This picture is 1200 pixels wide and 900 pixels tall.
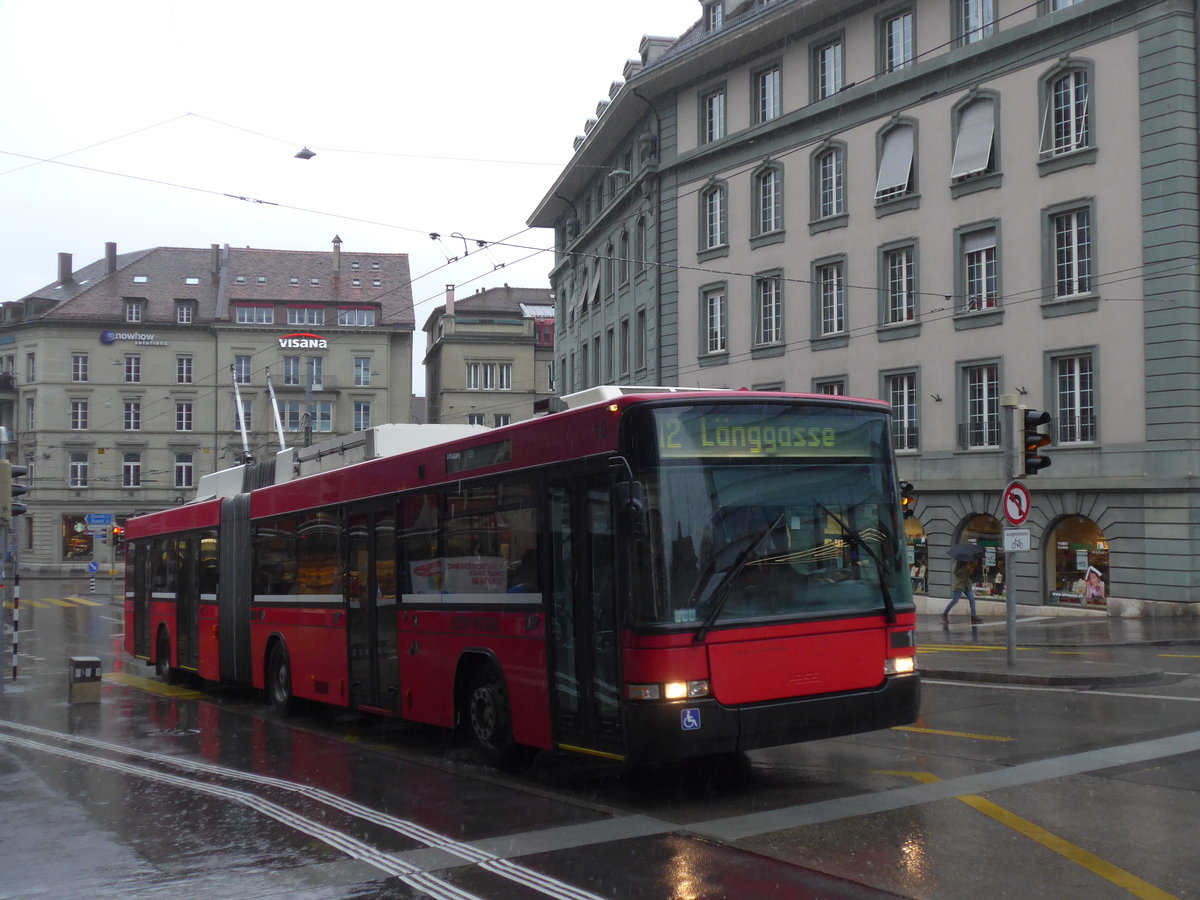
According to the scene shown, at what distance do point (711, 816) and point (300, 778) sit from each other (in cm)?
389

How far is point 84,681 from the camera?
1697 centimetres

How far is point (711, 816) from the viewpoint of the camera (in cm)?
809

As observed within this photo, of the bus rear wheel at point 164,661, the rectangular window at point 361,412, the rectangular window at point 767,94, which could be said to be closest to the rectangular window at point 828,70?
the rectangular window at point 767,94

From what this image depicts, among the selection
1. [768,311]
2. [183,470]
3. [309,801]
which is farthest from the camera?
[183,470]

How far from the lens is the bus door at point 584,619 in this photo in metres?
8.53

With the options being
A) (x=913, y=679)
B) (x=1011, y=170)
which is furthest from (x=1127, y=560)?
(x=913, y=679)

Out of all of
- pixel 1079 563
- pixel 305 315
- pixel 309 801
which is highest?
pixel 305 315

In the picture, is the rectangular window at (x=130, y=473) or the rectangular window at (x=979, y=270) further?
the rectangular window at (x=130, y=473)

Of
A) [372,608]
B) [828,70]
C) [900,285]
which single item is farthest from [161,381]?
[372,608]

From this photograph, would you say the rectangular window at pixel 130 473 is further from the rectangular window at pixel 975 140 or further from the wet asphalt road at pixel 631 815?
the wet asphalt road at pixel 631 815

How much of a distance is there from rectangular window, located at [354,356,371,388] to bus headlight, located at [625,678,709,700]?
74.3 meters

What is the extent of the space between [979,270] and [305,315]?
187ft

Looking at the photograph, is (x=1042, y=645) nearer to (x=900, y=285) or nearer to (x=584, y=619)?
(x=900, y=285)

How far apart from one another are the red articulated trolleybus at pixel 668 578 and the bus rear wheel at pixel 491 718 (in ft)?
0.08
